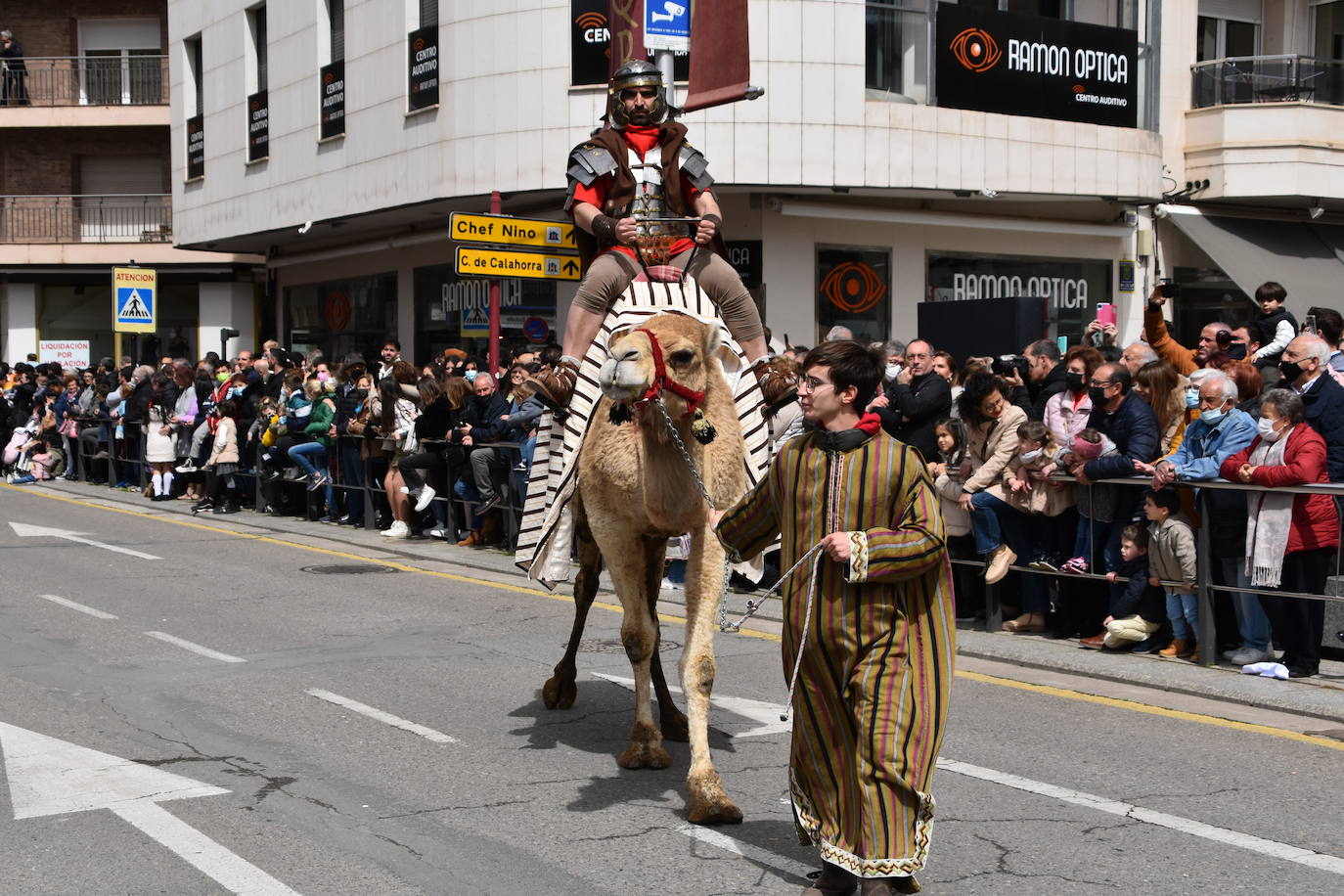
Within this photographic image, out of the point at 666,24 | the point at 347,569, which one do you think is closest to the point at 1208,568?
the point at 666,24

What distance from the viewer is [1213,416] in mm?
9672

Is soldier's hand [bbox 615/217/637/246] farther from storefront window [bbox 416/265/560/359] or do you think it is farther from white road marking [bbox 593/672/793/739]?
storefront window [bbox 416/265/560/359]

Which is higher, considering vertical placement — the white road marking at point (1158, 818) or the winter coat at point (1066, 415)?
the winter coat at point (1066, 415)

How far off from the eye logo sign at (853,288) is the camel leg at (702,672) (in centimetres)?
1644

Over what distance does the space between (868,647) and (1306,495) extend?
5397mm

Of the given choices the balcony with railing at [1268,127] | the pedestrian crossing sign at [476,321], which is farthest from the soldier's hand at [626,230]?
the balcony with railing at [1268,127]

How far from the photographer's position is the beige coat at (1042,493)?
10617 millimetres

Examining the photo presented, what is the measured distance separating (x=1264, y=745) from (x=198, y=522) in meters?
15.3

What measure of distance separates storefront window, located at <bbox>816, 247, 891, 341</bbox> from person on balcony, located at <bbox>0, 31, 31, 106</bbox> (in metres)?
26.6

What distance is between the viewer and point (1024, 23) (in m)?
22.5

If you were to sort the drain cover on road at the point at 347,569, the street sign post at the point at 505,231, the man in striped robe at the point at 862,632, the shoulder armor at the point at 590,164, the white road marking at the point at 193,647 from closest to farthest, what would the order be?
the man in striped robe at the point at 862,632 → the shoulder armor at the point at 590,164 → the white road marking at the point at 193,647 → the drain cover on road at the point at 347,569 → the street sign post at the point at 505,231

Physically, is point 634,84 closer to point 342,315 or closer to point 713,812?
point 713,812

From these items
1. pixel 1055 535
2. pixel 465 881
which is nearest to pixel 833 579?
pixel 465 881

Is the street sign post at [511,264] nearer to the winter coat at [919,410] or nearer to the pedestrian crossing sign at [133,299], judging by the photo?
the winter coat at [919,410]
